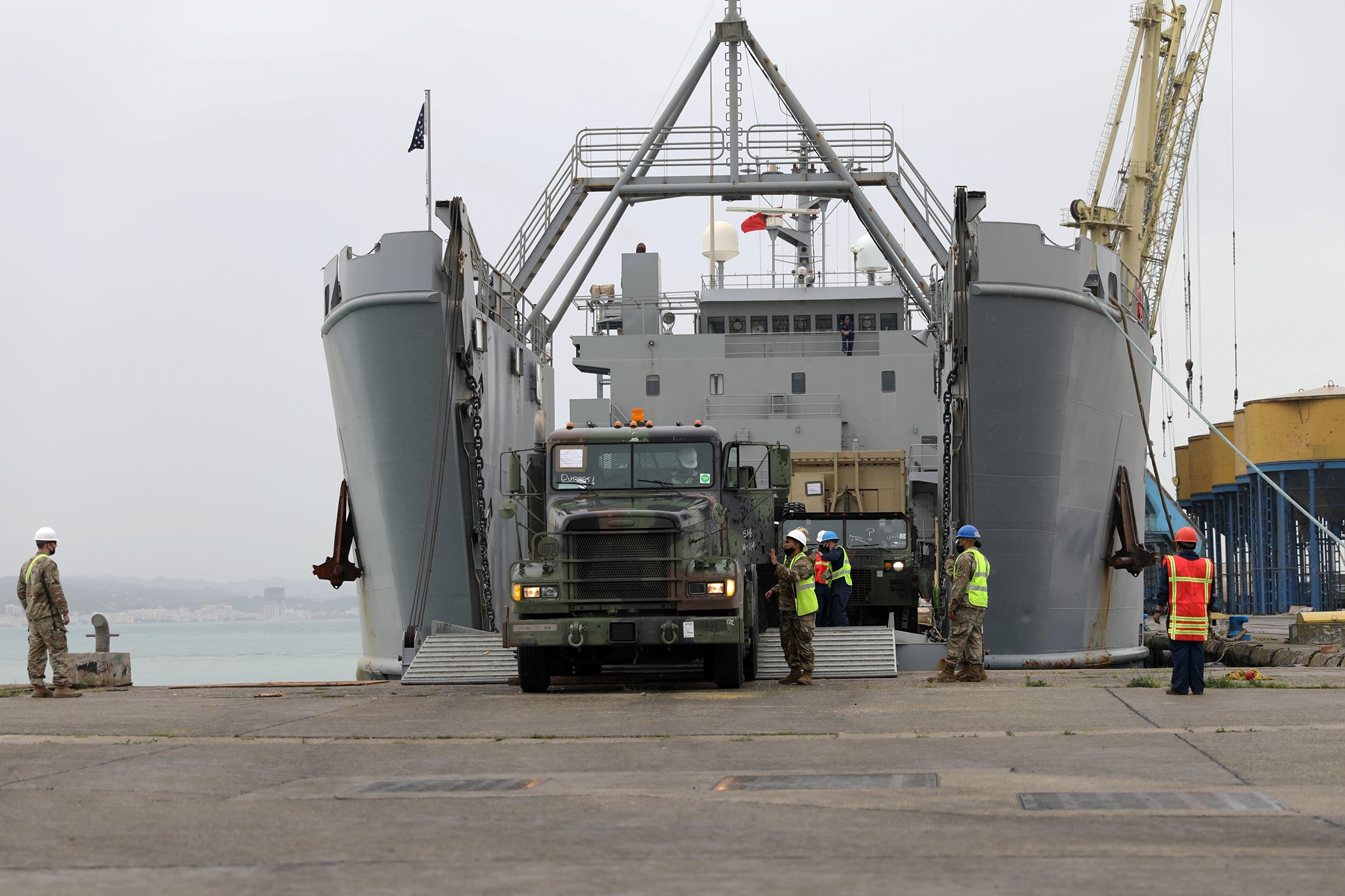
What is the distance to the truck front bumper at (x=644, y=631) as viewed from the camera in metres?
13.7

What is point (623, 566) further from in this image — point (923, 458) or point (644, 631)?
point (923, 458)

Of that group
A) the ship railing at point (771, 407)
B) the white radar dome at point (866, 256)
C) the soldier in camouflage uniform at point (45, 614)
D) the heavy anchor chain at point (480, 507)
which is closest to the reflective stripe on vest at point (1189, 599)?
the heavy anchor chain at point (480, 507)

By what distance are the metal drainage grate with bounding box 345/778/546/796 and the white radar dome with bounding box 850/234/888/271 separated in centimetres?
2664

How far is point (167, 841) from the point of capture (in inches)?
234

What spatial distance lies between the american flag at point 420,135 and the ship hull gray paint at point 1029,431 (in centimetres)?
853

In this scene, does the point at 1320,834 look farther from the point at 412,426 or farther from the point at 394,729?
the point at 412,426

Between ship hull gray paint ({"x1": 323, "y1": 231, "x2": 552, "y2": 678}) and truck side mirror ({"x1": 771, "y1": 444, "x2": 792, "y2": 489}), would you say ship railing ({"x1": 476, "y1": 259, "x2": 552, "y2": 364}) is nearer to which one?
ship hull gray paint ({"x1": 323, "y1": 231, "x2": 552, "y2": 678})

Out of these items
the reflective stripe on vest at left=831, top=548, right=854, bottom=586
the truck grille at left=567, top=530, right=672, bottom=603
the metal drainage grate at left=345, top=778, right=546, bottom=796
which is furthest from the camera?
the reflective stripe on vest at left=831, top=548, right=854, bottom=586

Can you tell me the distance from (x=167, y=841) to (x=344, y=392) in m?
15.3

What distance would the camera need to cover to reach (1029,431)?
19109 millimetres

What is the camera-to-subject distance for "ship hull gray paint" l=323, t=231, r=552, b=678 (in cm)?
1906

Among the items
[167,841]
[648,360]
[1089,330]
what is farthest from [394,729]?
[648,360]

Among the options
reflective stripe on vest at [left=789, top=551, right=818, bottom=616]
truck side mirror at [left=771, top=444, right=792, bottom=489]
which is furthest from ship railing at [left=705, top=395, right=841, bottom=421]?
reflective stripe on vest at [left=789, top=551, right=818, bottom=616]

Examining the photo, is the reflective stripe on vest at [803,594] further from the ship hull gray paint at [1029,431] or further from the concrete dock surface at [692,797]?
the ship hull gray paint at [1029,431]
